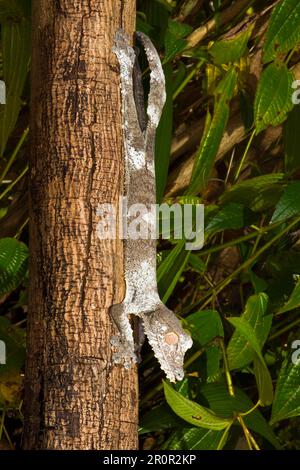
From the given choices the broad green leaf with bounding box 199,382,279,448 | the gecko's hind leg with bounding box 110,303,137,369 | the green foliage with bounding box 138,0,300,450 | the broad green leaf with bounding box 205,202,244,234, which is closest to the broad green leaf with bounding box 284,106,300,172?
the green foliage with bounding box 138,0,300,450

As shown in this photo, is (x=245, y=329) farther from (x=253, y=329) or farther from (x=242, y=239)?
(x=242, y=239)

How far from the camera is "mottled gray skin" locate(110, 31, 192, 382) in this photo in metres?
0.87

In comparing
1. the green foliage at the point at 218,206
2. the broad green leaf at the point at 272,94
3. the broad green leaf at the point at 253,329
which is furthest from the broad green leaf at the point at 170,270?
the broad green leaf at the point at 272,94

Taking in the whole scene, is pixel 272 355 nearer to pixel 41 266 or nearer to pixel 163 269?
pixel 163 269

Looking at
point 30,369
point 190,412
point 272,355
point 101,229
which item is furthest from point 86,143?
point 272,355

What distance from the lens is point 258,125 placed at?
114cm

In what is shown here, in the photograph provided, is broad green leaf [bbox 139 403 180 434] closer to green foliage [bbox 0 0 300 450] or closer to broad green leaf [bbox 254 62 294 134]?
green foliage [bbox 0 0 300 450]

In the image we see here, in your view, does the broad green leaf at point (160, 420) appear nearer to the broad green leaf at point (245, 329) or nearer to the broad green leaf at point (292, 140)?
the broad green leaf at point (245, 329)

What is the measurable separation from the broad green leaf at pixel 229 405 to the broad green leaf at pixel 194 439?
0.11ft

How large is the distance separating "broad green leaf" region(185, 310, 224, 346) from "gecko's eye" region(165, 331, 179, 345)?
16 cm

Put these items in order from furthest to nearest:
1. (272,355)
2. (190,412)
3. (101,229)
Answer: (272,355)
(190,412)
(101,229)

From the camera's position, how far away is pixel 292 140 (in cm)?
119

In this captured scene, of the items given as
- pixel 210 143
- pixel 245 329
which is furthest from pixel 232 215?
pixel 245 329
